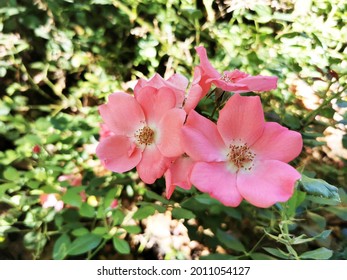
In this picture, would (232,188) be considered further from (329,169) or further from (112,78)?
(112,78)

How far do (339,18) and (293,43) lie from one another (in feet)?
0.70

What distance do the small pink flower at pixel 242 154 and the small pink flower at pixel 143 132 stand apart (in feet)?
0.12

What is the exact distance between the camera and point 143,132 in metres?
0.64

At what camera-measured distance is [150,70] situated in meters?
1.57

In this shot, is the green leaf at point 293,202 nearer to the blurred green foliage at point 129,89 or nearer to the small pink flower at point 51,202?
the blurred green foliage at point 129,89

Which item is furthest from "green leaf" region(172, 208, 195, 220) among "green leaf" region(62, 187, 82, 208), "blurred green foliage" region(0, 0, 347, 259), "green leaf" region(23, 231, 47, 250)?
"green leaf" region(23, 231, 47, 250)

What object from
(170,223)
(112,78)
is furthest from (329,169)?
(112,78)

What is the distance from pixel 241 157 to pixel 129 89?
1.04m

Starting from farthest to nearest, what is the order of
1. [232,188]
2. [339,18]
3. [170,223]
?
[170,223] → [339,18] → [232,188]

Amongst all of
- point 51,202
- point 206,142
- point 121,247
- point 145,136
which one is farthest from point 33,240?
point 206,142

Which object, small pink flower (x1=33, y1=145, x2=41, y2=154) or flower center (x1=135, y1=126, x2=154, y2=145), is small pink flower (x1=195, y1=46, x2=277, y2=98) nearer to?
flower center (x1=135, y1=126, x2=154, y2=145)

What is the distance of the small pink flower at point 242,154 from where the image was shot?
526 millimetres

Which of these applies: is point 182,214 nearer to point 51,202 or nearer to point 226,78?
point 226,78

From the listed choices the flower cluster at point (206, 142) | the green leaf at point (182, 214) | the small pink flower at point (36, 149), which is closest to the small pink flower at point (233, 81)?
the flower cluster at point (206, 142)
